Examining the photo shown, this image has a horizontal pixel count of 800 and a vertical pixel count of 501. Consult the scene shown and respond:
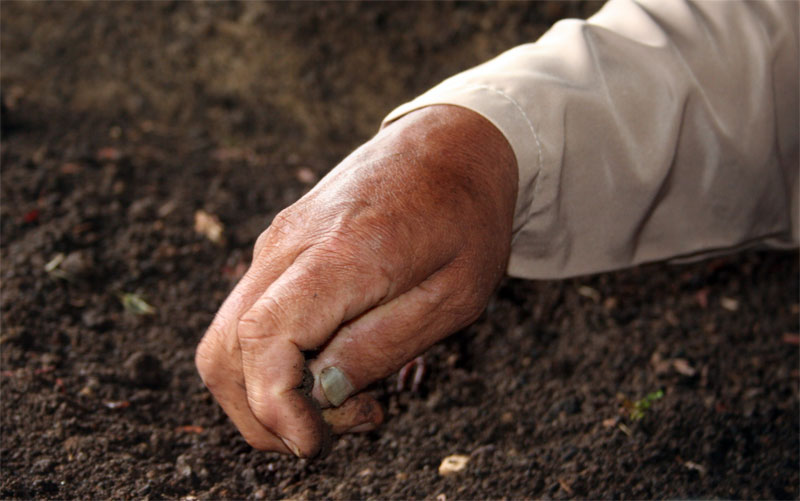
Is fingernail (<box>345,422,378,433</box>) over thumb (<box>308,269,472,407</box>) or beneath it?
beneath

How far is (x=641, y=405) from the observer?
1672 mm

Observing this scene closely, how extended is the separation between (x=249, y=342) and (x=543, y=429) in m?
0.76

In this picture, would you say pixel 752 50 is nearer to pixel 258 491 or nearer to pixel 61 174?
pixel 258 491

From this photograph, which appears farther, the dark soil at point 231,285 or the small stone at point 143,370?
the small stone at point 143,370

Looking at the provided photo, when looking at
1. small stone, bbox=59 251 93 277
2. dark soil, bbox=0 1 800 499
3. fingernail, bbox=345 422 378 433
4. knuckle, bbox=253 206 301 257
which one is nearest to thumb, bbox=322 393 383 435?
Answer: fingernail, bbox=345 422 378 433

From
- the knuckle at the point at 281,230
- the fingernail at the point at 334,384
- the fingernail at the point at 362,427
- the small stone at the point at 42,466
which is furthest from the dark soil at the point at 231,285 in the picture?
the knuckle at the point at 281,230

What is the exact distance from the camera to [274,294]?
1114 mm

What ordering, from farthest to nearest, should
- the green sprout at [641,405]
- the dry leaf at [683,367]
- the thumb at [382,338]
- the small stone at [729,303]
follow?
1. the small stone at [729,303]
2. the dry leaf at [683,367]
3. the green sprout at [641,405]
4. the thumb at [382,338]

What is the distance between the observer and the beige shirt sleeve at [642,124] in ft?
4.56

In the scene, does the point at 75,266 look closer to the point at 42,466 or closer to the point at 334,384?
the point at 42,466

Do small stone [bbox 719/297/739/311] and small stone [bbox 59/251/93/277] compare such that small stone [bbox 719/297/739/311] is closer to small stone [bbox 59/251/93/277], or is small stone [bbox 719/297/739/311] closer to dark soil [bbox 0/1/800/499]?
dark soil [bbox 0/1/800/499]

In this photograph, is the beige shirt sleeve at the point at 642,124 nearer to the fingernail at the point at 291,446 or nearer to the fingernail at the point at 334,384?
the fingernail at the point at 334,384

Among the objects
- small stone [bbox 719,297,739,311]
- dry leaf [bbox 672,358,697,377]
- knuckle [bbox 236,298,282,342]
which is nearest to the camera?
knuckle [bbox 236,298,282,342]

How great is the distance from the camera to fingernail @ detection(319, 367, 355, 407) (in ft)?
3.95
